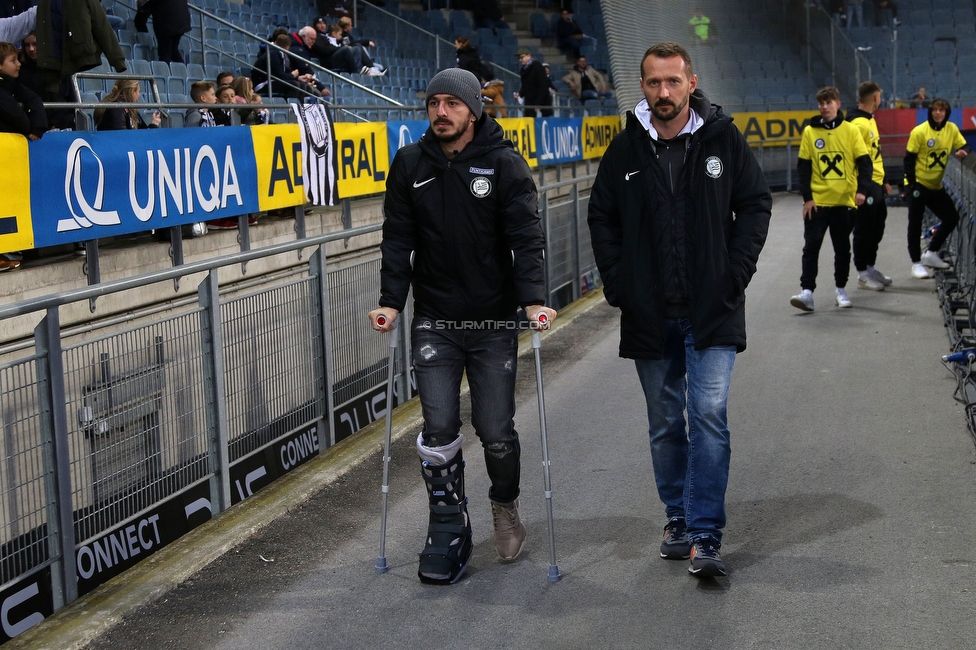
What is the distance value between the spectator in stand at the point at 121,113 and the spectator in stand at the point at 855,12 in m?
28.4

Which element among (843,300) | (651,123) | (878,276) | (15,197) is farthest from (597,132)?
(651,123)

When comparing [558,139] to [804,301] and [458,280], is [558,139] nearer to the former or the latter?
[804,301]

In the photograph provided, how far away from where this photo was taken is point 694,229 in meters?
4.77

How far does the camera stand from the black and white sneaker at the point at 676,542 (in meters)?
5.07

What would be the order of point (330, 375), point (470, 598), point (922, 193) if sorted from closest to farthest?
point (470, 598)
point (330, 375)
point (922, 193)

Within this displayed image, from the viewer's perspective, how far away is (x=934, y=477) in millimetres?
6207

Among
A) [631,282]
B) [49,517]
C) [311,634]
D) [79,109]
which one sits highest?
[79,109]

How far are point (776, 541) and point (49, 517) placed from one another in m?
3.13

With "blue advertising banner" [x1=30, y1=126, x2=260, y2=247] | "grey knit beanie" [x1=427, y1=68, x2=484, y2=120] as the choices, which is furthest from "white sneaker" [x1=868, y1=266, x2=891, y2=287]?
"grey knit beanie" [x1=427, y1=68, x2=484, y2=120]

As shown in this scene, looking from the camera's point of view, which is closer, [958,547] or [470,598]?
[470,598]

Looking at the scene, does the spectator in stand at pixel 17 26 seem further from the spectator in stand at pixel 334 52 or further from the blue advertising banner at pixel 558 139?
the blue advertising banner at pixel 558 139

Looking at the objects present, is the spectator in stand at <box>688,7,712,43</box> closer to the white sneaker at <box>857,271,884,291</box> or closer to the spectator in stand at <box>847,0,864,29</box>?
the spectator in stand at <box>847,0,864,29</box>

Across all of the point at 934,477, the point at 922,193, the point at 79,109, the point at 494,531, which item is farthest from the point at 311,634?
the point at 922,193

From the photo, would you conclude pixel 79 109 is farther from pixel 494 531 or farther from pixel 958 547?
pixel 958 547
